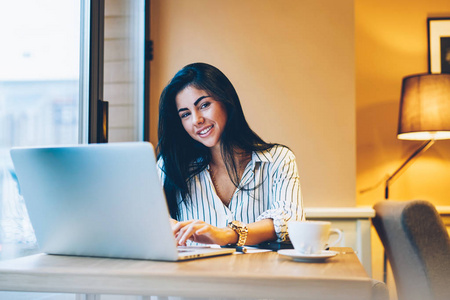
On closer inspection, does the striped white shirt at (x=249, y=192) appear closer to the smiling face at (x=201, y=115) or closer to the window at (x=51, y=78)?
the smiling face at (x=201, y=115)

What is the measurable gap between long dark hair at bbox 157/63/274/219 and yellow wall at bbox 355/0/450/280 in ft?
5.54

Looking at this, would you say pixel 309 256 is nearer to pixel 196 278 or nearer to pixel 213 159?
pixel 196 278

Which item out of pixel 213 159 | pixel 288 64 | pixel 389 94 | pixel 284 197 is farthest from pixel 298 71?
pixel 284 197

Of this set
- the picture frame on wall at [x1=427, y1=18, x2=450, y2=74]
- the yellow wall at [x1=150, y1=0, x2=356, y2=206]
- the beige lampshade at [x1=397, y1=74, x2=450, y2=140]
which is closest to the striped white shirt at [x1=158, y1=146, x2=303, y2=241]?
the yellow wall at [x1=150, y1=0, x2=356, y2=206]

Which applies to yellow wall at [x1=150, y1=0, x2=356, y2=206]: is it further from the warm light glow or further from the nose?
the nose

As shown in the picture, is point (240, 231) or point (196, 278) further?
point (240, 231)

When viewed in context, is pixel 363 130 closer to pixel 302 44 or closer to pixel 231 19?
pixel 302 44

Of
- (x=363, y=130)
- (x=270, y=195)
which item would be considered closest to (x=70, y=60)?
(x=270, y=195)

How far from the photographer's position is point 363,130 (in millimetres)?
3078

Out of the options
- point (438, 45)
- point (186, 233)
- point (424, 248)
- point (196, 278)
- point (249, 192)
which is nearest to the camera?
point (196, 278)

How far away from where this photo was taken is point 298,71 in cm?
248

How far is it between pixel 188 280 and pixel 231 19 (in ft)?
6.60

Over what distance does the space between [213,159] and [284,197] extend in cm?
31

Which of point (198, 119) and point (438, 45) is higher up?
point (438, 45)
